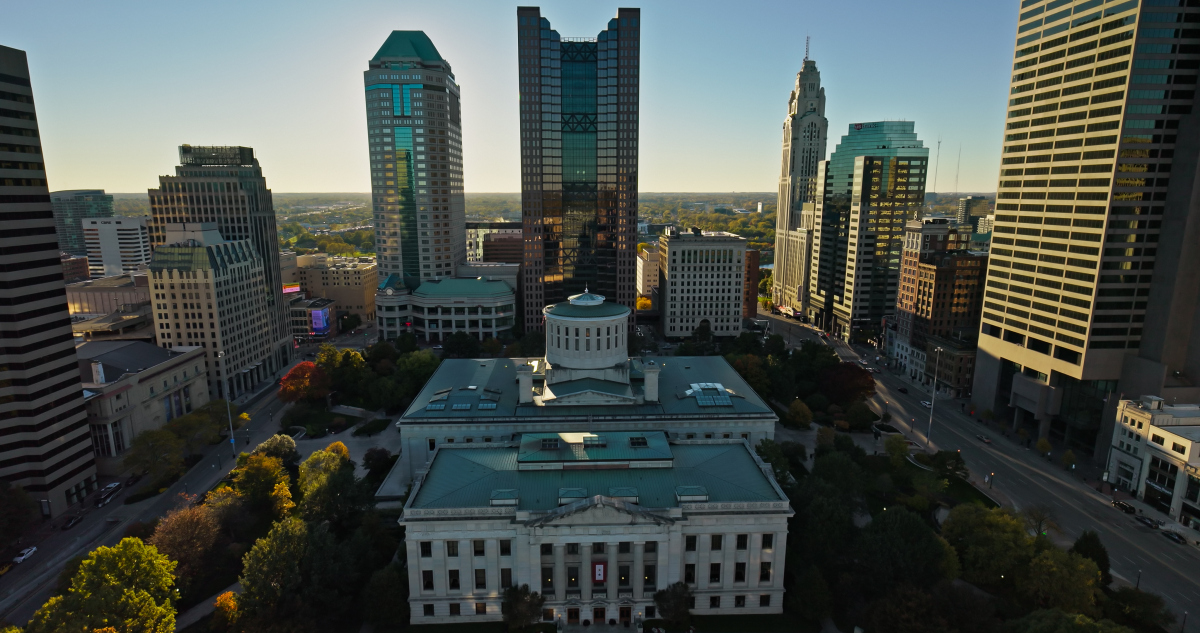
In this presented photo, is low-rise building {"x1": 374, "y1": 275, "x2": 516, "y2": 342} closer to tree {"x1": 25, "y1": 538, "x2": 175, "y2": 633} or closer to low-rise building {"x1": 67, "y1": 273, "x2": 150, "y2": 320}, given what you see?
low-rise building {"x1": 67, "y1": 273, "x2": 150, "y2": 320}

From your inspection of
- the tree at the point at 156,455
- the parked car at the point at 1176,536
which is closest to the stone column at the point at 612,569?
the tree at the point at 156,455

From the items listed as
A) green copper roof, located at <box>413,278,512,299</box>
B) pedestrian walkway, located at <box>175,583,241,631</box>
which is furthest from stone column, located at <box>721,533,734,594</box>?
green copper roof, located at <box>413,278,512,299</box>

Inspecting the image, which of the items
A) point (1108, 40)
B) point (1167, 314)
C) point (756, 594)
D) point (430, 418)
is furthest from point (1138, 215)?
point (430, 418)

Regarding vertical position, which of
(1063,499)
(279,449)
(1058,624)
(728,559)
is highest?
(1058,624)

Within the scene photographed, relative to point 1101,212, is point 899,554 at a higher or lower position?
lower

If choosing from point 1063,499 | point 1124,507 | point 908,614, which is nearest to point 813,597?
point 908,614

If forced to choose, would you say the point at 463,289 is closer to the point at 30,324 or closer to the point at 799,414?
the point at 30,324
